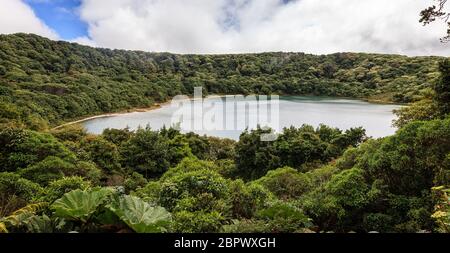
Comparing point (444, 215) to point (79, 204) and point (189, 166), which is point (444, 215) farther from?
point (189, 166)

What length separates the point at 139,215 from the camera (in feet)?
10.8

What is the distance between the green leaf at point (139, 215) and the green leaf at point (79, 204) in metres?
0.19

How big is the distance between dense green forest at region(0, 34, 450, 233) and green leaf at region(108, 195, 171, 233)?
0.01 m

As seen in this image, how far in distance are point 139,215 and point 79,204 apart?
0.60 meters

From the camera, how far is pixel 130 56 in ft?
287

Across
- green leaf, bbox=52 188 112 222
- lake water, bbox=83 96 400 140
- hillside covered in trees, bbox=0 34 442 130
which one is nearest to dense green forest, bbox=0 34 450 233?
green leaf, bbox=52 188 112 222

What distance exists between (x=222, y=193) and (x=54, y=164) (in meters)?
8.92

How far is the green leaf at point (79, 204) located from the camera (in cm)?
330

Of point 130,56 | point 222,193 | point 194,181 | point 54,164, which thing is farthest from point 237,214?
point 130,56

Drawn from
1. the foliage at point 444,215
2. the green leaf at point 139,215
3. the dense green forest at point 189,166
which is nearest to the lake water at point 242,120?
the dense green forest at point 189,166

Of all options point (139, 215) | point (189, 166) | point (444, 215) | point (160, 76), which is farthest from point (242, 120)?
point (139, 215)

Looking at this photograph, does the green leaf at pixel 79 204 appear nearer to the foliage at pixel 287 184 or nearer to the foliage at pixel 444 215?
the foliage at pixel 444 215

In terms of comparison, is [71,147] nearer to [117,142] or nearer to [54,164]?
[117,142]
